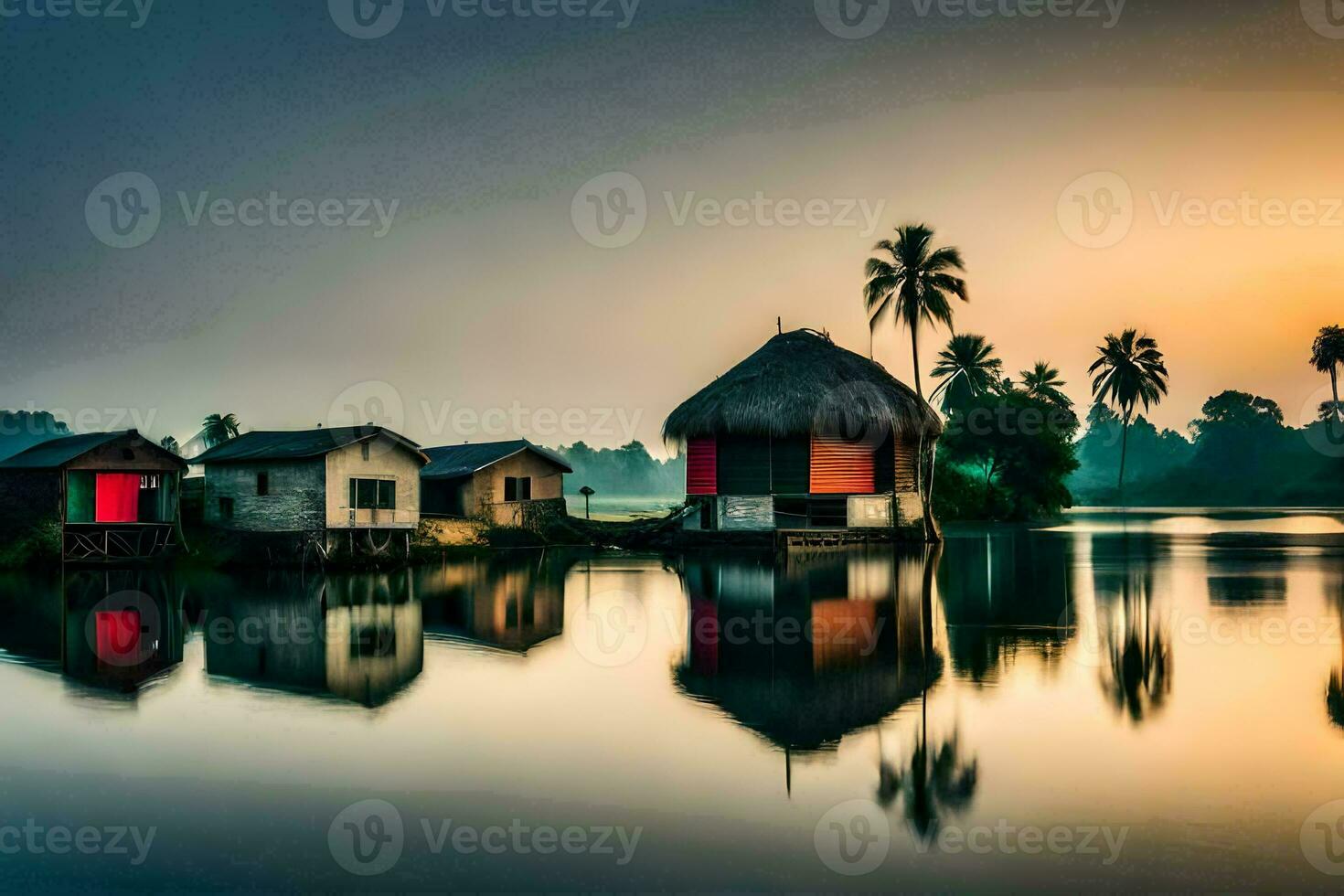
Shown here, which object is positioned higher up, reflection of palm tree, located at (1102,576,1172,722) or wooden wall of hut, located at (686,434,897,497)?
wooden wall of hut, located at (686,434,897,497)

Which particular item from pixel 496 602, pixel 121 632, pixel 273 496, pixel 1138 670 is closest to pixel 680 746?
pixel 1138 670

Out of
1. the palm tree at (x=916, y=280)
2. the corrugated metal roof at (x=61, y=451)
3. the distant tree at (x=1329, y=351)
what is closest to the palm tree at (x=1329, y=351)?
the distant tree at (x=1329, y=351)

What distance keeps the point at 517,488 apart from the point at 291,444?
11942 millimetres

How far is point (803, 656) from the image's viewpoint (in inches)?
566

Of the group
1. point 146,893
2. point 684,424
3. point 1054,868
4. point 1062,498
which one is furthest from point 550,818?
point 1062,498

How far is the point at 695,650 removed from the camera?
51.3ft

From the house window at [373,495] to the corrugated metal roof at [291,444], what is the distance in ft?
4.75

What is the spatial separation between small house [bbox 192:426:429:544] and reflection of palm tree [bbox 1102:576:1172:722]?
2435cm

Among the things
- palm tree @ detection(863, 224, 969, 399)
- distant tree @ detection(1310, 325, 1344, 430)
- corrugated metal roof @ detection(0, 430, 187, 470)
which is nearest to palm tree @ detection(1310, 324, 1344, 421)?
distant tree @ detection(1310, 325, 1344, 430)

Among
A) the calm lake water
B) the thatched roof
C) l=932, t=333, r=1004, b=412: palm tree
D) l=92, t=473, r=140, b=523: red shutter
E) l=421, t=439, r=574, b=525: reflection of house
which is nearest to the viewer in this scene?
the calm lake water

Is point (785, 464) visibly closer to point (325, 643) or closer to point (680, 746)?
point (325, 643)

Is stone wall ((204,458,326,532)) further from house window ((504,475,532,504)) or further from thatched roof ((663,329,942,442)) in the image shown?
thatched roof ((663,329,942,442))

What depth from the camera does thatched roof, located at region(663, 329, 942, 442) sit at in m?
41.7

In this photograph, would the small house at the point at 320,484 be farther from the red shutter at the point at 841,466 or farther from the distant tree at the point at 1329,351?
the distant tree at the point at 1329,351
